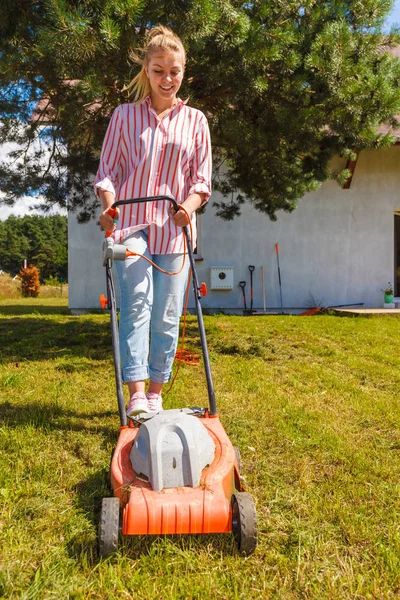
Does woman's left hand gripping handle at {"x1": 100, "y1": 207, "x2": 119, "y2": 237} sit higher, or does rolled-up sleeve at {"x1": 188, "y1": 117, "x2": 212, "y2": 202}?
rolled-up sleeve at {"x1": 188, "y1": 117, "x2": 212, "y2": 202}

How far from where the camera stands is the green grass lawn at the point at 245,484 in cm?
157

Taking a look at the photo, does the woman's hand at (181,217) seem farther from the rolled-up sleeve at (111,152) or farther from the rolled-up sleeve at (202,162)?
the rolled-up sleeve at (111,152)

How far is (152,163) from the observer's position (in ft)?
8.27

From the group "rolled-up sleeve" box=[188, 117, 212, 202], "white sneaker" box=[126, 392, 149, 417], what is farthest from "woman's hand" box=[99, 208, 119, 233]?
"white sneaker" box=[126, 392, 149, 417]

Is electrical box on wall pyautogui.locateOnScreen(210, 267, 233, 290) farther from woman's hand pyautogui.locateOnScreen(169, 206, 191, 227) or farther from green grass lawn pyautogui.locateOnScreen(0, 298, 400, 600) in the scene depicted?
woman's hand pyautogui.locateOnScreen(169, 206, 191, 227)

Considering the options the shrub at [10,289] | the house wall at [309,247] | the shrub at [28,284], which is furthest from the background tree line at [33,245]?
the house wall at [309,247]

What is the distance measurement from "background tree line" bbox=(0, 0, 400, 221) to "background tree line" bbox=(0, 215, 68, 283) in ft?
146

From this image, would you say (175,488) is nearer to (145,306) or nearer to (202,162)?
(145,306)

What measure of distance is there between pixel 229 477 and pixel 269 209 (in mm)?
4286

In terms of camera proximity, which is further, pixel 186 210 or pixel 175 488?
pixel 186 210

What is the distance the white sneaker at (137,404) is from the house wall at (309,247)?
7.92 metres

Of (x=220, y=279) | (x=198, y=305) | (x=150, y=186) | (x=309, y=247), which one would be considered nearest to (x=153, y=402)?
(x=198, y=305)

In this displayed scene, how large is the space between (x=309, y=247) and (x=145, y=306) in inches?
342

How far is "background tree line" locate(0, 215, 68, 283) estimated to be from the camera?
51.4 metres
